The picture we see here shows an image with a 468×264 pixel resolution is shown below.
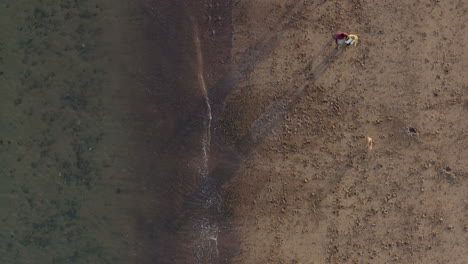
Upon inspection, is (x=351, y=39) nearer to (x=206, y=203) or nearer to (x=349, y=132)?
Answer: (x=349, y=132)

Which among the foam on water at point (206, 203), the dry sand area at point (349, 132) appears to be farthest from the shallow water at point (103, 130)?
the dry sand area at point (349, 132)

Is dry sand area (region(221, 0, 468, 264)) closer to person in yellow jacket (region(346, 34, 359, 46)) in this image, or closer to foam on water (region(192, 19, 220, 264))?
person in yellow jacket (region(346, 34, 359, 46))

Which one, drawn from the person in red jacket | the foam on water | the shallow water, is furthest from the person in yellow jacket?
the foam on water

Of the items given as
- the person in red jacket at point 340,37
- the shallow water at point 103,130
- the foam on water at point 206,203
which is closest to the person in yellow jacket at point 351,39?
the person in red jacket at point 340,37

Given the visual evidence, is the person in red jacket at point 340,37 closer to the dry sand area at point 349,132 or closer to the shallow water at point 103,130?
the dry sand area at point 349,132

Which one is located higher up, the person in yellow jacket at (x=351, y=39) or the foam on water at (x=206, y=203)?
the person in yellow jacket at (x=351, y=39)

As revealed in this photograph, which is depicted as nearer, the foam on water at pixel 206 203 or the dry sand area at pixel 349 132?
the dry sand area at pixel 349 132

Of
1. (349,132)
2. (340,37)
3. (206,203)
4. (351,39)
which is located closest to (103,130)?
(206,203)

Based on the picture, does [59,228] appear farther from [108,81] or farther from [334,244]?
[334,244]
